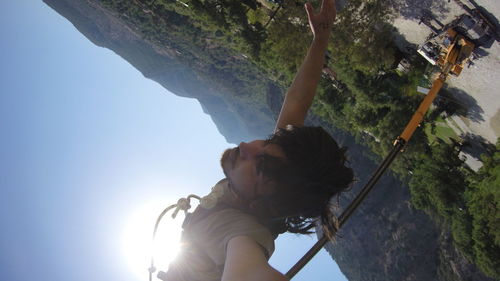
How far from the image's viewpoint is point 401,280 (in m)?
38.0

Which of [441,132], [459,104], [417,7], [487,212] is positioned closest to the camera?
[417,7]

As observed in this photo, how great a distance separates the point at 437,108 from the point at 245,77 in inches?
1914

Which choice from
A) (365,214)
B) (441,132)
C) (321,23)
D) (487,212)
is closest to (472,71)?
(441,132)

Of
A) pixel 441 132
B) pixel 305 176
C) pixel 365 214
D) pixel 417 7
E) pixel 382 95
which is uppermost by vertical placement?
pixel 417 7

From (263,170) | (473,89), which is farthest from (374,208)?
(263,170)

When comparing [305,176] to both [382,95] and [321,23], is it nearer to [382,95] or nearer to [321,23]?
[321,23]

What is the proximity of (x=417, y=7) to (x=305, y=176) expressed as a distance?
9.95 metres

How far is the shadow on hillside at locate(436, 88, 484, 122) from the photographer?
11117 millimetres

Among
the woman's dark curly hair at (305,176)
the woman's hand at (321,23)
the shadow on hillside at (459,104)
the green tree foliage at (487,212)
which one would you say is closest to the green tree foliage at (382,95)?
the green tree foliage at (487,212)

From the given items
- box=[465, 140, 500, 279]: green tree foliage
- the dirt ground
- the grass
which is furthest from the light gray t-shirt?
the grass

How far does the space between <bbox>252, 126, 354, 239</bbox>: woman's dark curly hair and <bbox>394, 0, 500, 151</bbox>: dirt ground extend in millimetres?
7848

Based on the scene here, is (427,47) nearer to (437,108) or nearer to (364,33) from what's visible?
(364,33)

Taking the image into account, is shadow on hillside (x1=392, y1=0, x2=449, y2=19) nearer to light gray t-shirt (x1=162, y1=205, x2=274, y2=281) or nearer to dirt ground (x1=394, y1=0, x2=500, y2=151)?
dirt ground (x1=394, y1=0, x2=500, y2=151)

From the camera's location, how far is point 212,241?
2578 millimetres
